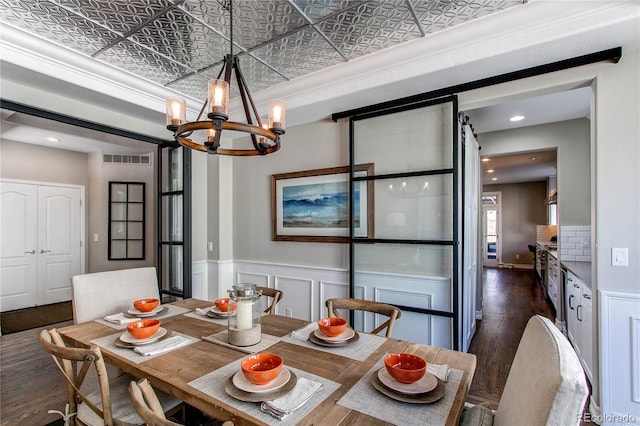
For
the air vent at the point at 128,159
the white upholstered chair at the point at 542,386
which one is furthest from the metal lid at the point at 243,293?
the air vent at the point at 128,159

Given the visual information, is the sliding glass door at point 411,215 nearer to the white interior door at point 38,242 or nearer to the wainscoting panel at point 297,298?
the wainscoting panel at point 297,298

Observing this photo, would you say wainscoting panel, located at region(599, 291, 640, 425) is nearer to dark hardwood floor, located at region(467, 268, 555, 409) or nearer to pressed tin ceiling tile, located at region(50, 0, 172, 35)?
dark hardwood floor, located at region(467, 268, 555, 409)

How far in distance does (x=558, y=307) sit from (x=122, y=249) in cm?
679

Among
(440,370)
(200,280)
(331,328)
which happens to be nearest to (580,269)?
(440,370)

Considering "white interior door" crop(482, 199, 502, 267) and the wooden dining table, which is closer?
the wooden dining table

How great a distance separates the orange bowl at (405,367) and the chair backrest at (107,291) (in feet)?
6.84

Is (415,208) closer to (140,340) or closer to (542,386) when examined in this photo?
(542,386)

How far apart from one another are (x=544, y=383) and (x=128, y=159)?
21.2ft

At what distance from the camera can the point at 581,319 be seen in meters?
2.76

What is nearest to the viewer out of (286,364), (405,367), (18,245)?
(405,367)

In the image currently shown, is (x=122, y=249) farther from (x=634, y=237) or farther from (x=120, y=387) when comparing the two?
(x=634, y=237)

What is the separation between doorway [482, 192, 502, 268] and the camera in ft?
33.2

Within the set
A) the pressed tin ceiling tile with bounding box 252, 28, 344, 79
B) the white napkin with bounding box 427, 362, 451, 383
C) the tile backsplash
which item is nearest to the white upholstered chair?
the white napkin with bounding box 427, 362, 451, 383

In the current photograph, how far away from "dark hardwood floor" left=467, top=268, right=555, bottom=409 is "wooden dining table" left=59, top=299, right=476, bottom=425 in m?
1.42
